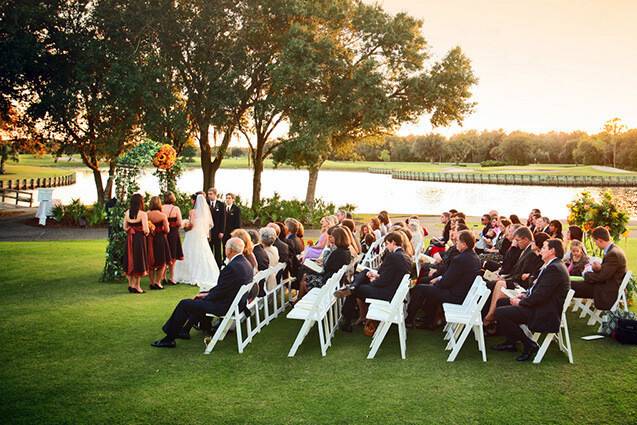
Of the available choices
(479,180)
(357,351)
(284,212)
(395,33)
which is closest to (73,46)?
(284,212)

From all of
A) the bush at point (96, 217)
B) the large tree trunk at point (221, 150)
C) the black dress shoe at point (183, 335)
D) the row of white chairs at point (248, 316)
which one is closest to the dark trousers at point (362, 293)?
the row of white chairs at point (248, 316)

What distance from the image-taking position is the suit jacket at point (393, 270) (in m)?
8.11

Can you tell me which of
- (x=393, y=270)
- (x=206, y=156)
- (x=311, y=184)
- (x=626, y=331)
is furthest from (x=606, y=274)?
(x=206, y=156)

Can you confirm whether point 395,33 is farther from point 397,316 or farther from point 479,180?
point 479,180

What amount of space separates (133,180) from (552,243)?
8.74 m

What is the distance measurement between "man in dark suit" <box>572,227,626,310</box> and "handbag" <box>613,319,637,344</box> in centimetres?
41

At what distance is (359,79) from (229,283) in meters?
19.1

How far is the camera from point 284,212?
2436 cm

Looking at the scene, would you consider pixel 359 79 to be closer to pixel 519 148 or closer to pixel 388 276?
pixel 388 276

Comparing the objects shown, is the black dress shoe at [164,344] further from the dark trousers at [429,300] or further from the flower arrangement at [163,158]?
the flower arrangement at [163,158]

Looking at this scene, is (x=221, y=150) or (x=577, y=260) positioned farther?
(x=221, y=150)

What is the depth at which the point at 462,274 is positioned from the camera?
8203mm

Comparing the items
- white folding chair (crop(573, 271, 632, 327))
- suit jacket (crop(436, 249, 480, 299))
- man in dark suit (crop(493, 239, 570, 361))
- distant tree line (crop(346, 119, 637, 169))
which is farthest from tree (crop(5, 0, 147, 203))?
distant tree line (crop(346, 119, 637, 169))

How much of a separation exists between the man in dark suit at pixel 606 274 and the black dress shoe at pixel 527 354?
1.69 meters
